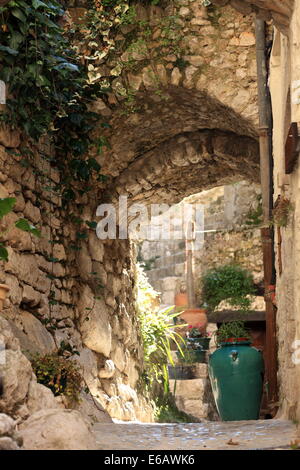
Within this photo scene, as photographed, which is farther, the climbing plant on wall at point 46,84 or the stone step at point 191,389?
the stone step at point 191,389

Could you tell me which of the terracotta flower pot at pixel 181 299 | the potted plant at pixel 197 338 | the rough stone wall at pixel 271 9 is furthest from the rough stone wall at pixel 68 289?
the terracotta flower pot at pixel 181 299

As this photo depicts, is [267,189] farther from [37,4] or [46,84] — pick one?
[37,4]

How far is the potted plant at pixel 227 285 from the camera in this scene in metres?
11.2

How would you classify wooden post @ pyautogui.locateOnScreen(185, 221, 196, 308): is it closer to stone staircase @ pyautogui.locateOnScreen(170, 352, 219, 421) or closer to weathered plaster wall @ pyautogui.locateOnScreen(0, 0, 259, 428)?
Answer: stone staircase @ pyautogui.locateOnScreen(170, 352, 219, 421)

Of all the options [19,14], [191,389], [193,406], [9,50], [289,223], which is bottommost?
[193,406]

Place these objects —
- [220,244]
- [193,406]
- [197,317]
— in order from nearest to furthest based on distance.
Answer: [193,406], [197,317], [220,244]

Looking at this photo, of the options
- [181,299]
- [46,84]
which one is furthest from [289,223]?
[181,299]

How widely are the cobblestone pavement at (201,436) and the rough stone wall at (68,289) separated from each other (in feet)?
3.12

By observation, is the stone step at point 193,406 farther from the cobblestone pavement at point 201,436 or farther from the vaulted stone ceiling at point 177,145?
the cobblestone pavement at point 201,436

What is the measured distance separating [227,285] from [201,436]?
8191mm

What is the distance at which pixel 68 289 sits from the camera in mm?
5723

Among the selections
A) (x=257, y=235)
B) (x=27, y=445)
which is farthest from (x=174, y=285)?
(x=27, y=445)

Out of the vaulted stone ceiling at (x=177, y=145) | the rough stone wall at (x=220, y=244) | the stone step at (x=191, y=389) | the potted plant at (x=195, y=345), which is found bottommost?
the stone step at (x=191, y=389)
